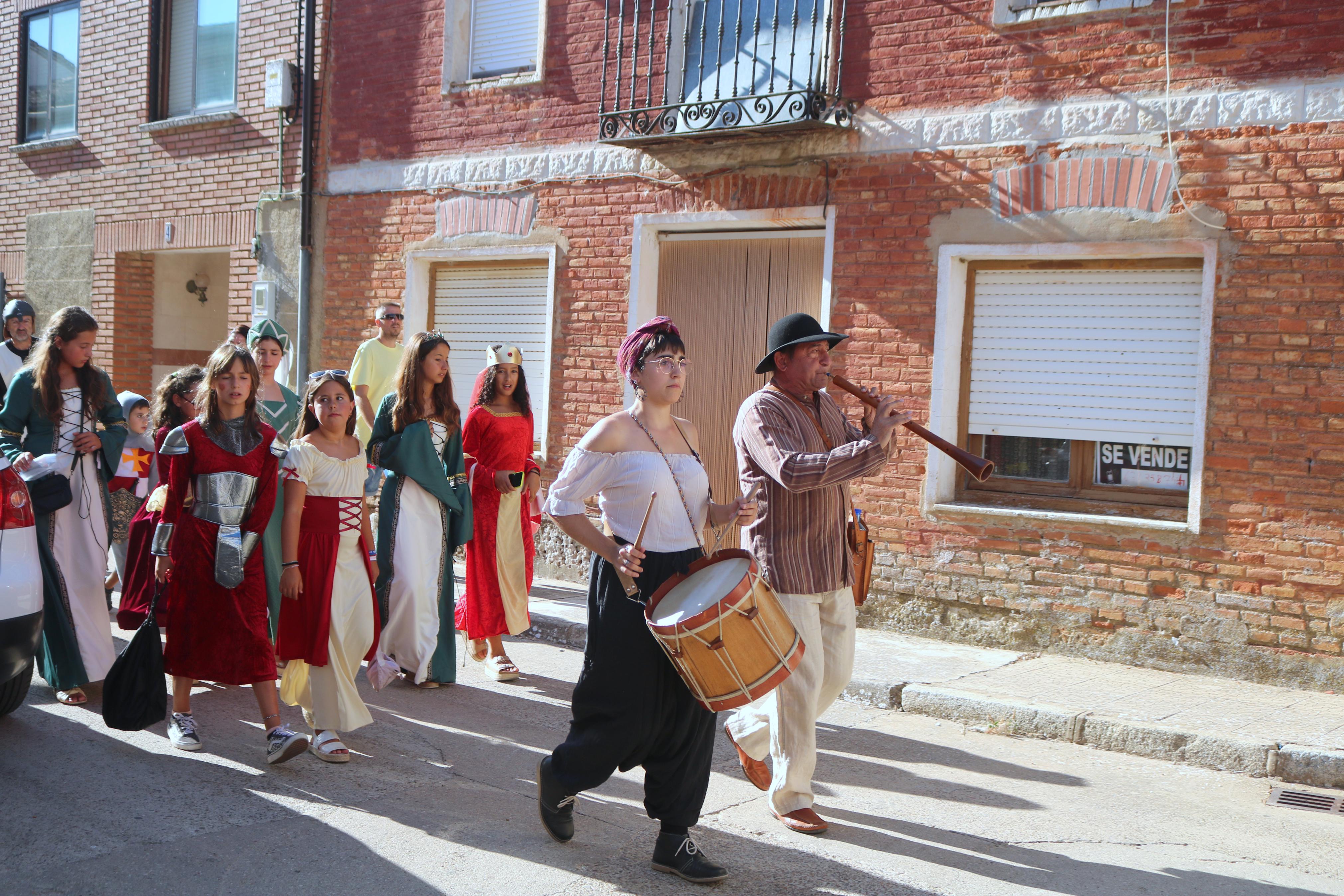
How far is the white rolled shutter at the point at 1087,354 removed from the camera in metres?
7.51

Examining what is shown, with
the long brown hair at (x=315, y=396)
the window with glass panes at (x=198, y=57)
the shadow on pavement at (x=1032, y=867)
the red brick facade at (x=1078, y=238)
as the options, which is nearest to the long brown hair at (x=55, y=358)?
the long brown hair at (x=315, y=396)

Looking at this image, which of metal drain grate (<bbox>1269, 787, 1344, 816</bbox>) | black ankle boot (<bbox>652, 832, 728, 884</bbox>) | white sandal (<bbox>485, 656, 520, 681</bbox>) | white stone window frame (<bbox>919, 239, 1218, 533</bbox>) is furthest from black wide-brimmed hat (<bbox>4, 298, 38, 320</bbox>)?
metal drain grate (<bbox>1269, 787, 1344, 816</bbox>)

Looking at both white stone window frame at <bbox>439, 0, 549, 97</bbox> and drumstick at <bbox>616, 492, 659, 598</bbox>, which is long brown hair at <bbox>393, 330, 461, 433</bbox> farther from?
white stone window frame at <bbox>439, 0, 549, 97</bbox>

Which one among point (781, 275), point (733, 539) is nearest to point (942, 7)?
point (781, 275)

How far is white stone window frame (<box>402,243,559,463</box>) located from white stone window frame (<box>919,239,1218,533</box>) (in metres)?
3.17

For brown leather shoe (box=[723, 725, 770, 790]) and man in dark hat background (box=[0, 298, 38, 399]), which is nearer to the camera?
brown leather shoe (box=[723, 725, 770, 790])

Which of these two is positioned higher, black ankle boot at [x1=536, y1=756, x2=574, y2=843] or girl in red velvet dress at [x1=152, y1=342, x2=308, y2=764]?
girl in red velvet dress at [x1=152, y1=342, x2=308, y2=764]

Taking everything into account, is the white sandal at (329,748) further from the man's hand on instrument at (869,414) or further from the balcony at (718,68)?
the balcony at (718,68)

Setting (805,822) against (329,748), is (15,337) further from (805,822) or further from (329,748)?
(805,822)

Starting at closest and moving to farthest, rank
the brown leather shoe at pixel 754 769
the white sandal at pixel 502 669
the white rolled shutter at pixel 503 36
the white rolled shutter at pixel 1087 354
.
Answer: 1. the brown leather shoe at pixel 754 769
2. the white sandal at pixel 502 669
3. the white rolled shutter at pixel 1087 354
4. the white rolled shutter at pixel 503 36

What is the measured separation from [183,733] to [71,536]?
1394 millimetres

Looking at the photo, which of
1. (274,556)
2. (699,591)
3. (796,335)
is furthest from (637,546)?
(274,556)

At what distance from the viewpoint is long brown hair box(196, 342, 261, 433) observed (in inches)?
205

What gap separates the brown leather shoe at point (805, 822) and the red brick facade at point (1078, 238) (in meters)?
3.61
